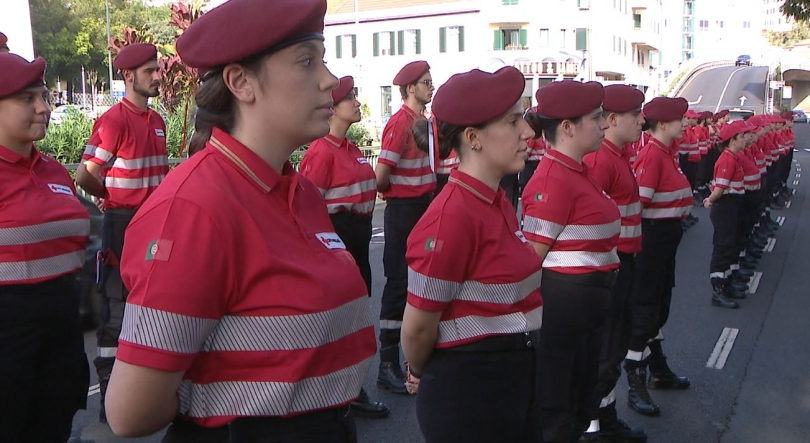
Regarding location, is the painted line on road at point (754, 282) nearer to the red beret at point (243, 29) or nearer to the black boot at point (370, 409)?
the black boot at point (370, 409)

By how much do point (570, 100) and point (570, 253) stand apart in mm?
816

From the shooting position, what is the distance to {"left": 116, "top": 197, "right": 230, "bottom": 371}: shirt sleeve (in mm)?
1675

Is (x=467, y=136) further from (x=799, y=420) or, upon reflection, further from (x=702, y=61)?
(x=702, y=61)

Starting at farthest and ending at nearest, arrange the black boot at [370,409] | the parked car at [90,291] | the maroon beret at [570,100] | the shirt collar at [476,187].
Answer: the parked car at [90,291] < the black boot at [370,409] < the maroon beret at [570,100] < the shirt collar at [476,187]

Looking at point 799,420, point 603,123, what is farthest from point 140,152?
point 799,420

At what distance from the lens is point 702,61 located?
3445 inches

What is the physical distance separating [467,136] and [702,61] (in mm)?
91639

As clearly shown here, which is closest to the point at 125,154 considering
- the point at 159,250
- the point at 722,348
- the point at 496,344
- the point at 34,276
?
the point at 34,276

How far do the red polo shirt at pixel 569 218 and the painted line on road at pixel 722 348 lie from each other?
3.21m

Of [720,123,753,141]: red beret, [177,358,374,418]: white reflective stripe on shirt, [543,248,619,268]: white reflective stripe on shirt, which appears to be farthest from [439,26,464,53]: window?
[177,358,374,418]: white reflective stripe on shirt

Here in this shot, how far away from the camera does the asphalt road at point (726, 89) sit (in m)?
66.6

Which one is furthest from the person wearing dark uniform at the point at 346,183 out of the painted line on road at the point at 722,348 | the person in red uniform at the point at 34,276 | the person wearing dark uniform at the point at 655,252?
the painted line on road at the point at 722,348

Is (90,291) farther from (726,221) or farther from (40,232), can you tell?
(726,221)

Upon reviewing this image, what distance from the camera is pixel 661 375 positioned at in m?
6.27
